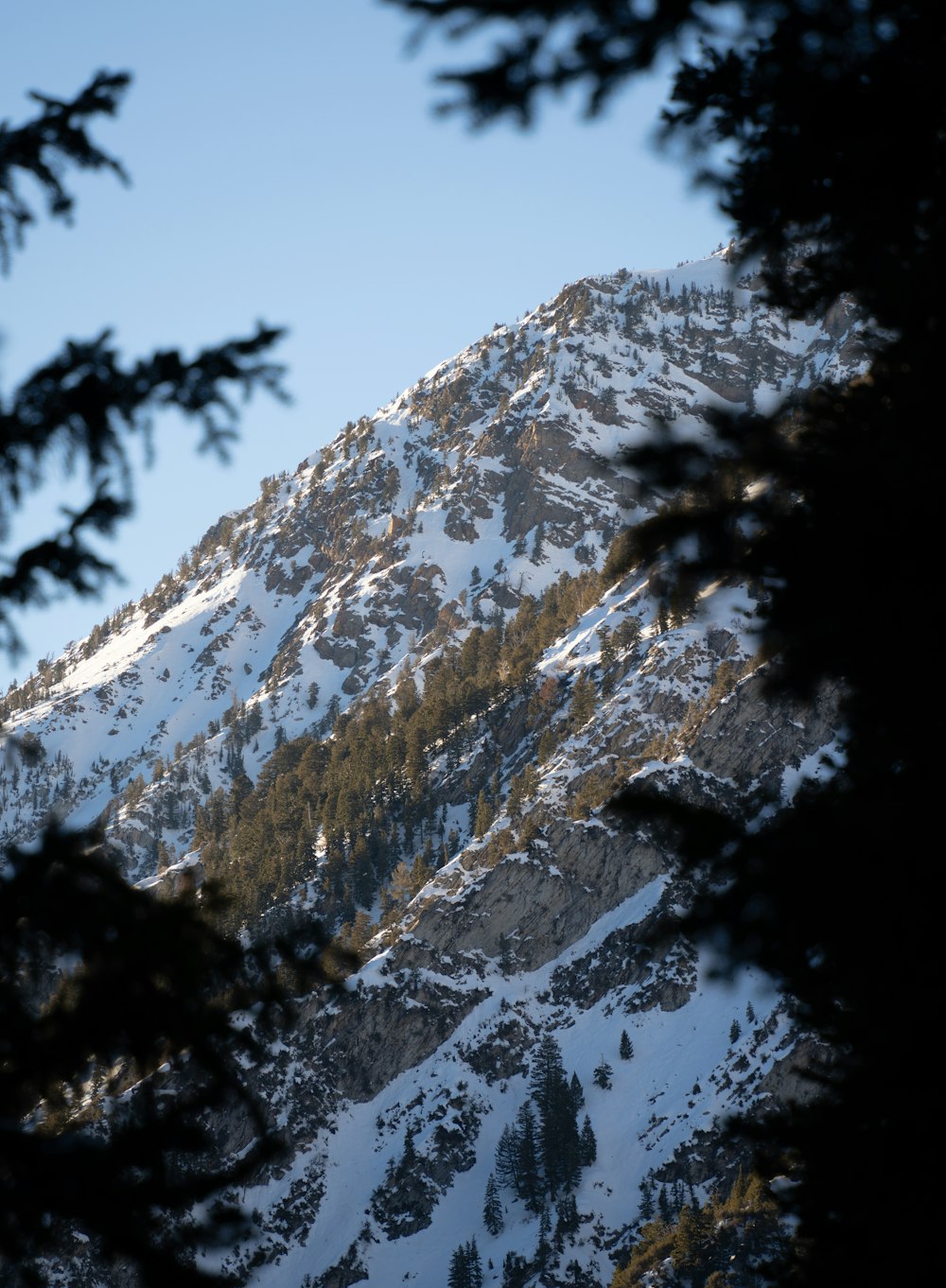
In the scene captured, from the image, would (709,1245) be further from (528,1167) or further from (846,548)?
(846,548)

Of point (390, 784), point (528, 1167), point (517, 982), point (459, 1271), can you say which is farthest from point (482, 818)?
point (459, 1271)

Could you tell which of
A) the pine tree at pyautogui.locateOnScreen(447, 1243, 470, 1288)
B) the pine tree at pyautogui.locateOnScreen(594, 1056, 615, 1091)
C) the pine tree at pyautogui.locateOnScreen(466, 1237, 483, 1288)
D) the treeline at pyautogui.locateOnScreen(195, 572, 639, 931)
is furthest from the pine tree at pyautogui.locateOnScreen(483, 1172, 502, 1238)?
the treeline at pyautogui.locateOnScreen(195, 572, 639, 931)

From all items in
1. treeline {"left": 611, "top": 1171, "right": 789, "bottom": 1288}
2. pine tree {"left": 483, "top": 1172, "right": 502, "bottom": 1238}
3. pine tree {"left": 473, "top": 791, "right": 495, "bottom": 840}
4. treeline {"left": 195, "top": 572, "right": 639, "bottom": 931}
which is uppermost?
treeline {"left": 195, "top": 572, "right": 639, "bottom": 931}

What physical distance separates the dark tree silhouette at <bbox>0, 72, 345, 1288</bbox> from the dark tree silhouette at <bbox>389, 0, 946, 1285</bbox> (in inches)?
94.9

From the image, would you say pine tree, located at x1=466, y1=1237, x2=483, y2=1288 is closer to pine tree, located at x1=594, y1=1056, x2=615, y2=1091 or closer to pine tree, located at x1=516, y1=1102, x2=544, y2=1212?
pine tree, located at x1=516, y1=1102, x2=544, y2=1212

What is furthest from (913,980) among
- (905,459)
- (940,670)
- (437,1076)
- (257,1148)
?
(437,1076)

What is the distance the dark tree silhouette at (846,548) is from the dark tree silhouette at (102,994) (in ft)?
7.91

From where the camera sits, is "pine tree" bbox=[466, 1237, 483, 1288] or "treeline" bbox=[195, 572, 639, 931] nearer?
"pine tree" bbox=[466, 1237, 483, 1288]

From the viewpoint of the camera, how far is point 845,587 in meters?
5.97

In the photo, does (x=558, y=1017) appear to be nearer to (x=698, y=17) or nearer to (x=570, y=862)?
(x=570, y=862)

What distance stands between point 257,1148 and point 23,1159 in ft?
4.10

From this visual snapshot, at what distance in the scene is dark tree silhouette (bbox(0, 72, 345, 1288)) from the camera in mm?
5191

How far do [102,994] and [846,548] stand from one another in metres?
4.19

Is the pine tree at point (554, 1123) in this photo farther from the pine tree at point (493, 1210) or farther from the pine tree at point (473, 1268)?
the pine tree at point (473, 1268)
